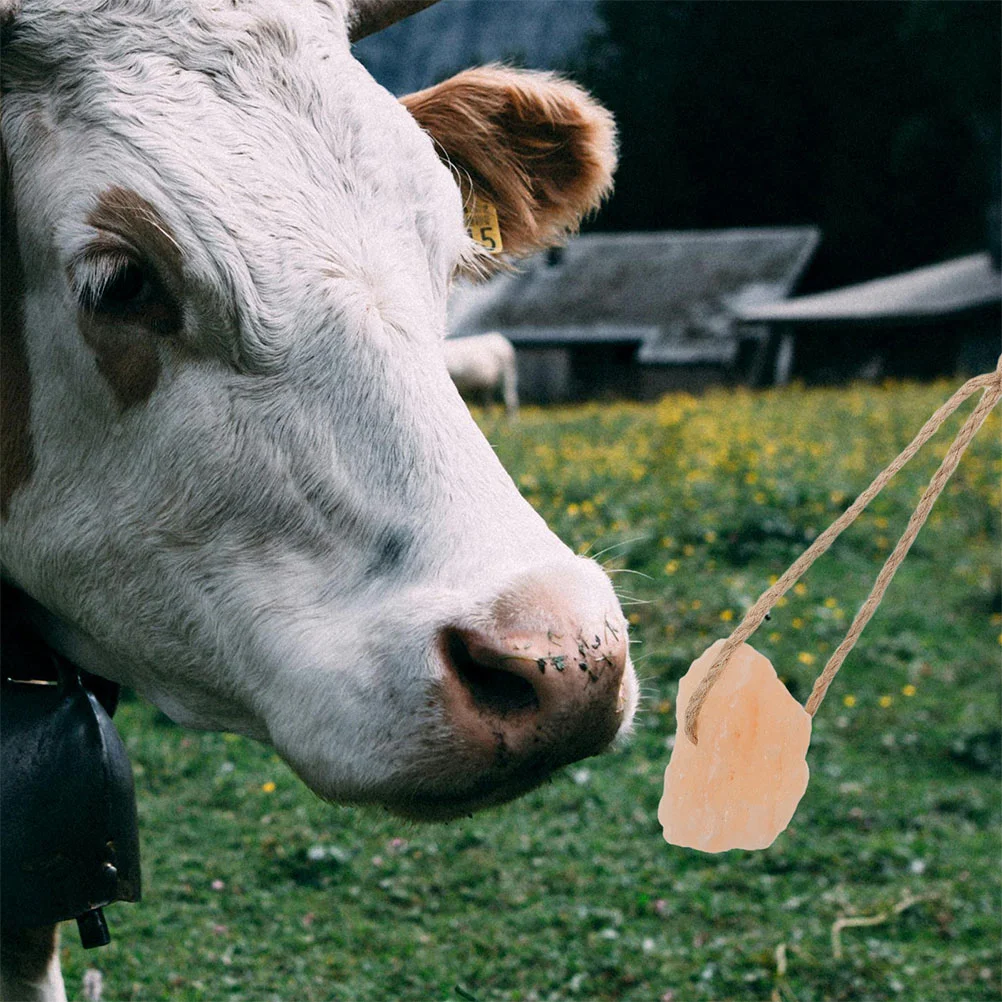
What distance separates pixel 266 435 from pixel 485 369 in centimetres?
2006

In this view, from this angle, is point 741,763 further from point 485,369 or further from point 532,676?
point 485,369

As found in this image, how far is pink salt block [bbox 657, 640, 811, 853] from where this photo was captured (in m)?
1.56

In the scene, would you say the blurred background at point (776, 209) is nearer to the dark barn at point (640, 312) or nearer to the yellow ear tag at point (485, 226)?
the dark barn at point (640, 312)

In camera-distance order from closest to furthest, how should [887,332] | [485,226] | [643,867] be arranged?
[485,226] → [643,867] → [887,332]

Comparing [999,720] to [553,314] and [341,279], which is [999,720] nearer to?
[341,279]

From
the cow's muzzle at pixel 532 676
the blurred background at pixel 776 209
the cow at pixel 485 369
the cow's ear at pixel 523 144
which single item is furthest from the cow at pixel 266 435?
the blurred background at pixel 776 209

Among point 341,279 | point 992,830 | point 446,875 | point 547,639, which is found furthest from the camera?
point 992,830

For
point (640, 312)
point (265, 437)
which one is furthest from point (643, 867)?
point (640, 312)

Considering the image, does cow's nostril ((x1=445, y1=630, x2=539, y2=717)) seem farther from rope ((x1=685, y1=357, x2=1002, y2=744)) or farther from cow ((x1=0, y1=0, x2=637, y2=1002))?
rope ((x1=685, y1=357, x2=1002, y2=744))

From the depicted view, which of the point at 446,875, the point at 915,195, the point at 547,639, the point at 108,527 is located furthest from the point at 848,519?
the point at 915,195

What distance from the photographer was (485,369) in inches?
848

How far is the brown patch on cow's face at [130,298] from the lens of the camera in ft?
5.20

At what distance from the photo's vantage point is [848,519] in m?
1.47

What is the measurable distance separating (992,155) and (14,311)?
107ft
